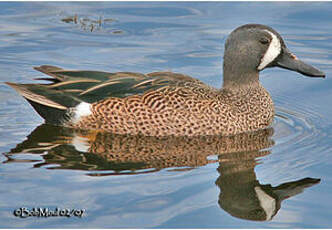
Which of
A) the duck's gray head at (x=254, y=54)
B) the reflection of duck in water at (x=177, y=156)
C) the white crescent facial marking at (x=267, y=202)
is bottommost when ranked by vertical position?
the white crescent facial marking at (x=267, y=202)

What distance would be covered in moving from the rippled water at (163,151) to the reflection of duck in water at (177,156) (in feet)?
0.04

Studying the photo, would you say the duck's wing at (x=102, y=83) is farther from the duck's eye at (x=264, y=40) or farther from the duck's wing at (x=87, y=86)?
the duck's eye at (x=264, y=40)

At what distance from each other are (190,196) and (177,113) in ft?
6.20

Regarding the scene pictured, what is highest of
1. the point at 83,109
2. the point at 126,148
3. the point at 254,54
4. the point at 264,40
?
the point at 264,40

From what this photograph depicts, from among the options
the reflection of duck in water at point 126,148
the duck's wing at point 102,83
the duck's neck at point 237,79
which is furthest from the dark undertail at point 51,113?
the duck's neck at point 237,79

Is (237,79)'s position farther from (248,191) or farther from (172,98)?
(248,191)

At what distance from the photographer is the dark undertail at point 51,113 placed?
31.9ft

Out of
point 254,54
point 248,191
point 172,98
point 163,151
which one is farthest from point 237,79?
point 248,191

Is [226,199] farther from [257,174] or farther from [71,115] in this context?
[71,115]

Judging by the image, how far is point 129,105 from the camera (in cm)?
938

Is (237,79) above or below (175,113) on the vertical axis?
above

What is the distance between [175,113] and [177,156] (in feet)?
2.47

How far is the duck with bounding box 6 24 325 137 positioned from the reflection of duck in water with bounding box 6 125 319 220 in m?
0.14

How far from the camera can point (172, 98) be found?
367 inches
